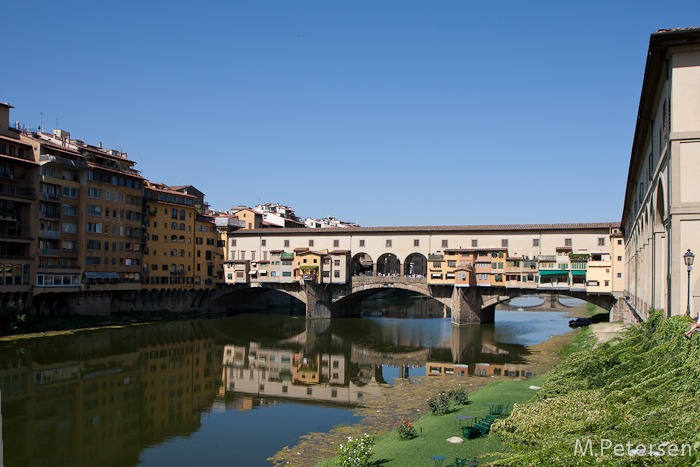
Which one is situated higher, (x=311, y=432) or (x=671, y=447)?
(x=671, y=447)

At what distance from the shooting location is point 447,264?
5522cm

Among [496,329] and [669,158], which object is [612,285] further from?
[669,158]

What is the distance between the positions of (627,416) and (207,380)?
2584 cm

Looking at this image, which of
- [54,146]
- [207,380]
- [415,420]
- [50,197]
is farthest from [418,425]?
[54,146]

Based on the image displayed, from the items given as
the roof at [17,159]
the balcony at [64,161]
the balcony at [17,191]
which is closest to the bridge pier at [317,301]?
the balcony at [64,161]

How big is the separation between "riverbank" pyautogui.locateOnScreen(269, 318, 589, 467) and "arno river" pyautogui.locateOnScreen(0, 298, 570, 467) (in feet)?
3.01

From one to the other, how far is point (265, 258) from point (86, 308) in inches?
876

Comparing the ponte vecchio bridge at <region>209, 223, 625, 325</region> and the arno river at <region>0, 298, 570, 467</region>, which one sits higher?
the ponte vecchio bridge at <region>209, 223, 625, 325</region>

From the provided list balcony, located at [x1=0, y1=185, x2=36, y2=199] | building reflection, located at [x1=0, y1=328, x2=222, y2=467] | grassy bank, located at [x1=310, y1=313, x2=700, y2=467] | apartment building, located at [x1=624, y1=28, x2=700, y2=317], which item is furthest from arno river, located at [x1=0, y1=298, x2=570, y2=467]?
apartment building, located at [x1=624, y1=28, x2=700, y2=317]

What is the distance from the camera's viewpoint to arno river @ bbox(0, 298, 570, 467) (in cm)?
1995

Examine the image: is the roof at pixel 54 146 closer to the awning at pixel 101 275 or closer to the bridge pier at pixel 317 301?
the awning at pixel 101 275

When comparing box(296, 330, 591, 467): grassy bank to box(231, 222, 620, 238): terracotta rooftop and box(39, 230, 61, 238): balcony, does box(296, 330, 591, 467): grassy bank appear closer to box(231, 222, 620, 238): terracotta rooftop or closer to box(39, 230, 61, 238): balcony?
box(231, 222, 620, 238): terracotta rooftop

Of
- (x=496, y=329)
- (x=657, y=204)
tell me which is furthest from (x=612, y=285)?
(x=657, y=204)

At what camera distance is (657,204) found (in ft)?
62.8
